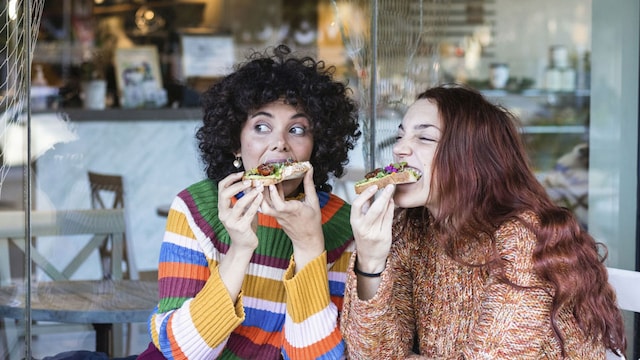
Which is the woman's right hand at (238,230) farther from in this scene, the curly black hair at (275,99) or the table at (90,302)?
the table at (90,302)

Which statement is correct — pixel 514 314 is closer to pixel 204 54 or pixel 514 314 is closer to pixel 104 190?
pixel 104 190

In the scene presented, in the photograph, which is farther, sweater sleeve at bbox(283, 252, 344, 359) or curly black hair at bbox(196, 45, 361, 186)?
curly black hair at bbox(196, 45, 361, 186)

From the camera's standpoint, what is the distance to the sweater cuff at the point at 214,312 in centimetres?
165

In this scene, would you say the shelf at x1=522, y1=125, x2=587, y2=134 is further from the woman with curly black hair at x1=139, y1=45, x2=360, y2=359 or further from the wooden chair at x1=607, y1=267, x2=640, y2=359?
the woman with curly black hair at x1=139, y1=45, x2=360, y2=359

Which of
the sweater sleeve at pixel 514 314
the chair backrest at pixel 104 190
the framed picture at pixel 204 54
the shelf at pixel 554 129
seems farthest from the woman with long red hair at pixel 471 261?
the framed picture at pixel 204 54

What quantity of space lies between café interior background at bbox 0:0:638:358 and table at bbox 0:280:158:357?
1.13ft

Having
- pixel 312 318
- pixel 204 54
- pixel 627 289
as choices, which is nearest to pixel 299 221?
pixel 312 318

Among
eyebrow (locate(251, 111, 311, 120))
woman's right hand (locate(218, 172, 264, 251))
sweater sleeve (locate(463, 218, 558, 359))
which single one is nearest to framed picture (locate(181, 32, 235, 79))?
eyebrow (locate(251, 111, 311, 120))

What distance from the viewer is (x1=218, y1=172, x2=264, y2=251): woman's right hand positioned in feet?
5.44

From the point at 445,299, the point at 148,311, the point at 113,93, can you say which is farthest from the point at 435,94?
the point at 113,93

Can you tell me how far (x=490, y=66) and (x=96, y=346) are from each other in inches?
200

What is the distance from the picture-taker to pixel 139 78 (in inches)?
252

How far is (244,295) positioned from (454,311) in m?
0.45

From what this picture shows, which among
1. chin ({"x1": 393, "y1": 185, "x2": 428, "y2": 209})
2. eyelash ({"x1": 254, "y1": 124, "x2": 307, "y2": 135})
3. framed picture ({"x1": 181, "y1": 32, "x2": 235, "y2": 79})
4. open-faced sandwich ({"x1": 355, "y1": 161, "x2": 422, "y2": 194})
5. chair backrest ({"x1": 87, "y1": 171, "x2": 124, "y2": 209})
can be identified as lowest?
chair backrest ({"x1": 87, "y1": 171, "x2": 124, "y2": 209})
